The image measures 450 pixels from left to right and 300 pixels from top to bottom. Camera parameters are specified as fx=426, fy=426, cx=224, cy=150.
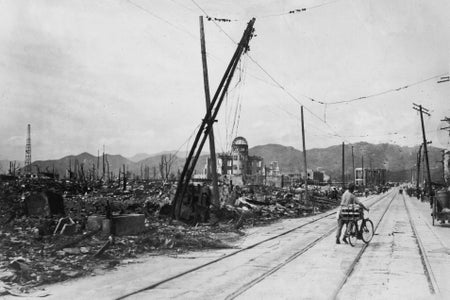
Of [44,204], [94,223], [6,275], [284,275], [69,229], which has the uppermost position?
[44,204]

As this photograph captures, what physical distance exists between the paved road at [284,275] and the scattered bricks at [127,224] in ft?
10.2

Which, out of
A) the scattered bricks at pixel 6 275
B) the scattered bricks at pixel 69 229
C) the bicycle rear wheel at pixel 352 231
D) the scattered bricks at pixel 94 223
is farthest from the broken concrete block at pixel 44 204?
the bicycle rear wheel at pixel 352 231

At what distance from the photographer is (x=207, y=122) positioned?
18.2 m

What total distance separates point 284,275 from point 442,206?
14109 mm

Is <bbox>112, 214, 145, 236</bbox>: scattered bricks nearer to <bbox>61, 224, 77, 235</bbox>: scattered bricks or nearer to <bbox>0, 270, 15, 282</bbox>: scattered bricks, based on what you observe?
<bbox>61, 224, 77, 235</bbox>: scattered bricks

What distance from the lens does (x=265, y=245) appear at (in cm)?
1270

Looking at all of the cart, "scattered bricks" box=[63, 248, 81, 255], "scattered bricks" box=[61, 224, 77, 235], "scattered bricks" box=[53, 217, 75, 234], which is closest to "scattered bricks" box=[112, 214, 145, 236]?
"scattered bricks" box=[61, 224, 77, 235]

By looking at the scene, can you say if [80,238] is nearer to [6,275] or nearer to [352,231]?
[6,275]

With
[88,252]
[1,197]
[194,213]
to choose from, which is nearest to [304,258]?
[88,252]

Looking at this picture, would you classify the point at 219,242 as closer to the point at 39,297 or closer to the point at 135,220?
the point at 135,220

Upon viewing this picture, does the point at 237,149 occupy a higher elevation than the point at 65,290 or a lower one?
higher

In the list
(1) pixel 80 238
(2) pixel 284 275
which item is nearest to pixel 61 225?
(1) pixel 80 238

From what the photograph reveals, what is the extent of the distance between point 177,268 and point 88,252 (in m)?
2.79

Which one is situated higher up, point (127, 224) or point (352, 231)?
point (127, 224)
